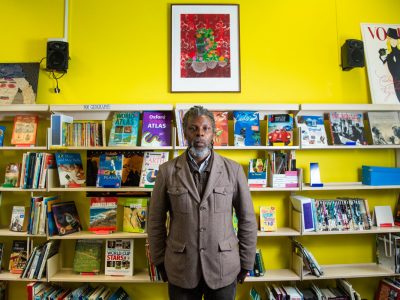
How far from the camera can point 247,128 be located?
8.50ft

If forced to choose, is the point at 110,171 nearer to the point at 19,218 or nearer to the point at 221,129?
the point at 19,218

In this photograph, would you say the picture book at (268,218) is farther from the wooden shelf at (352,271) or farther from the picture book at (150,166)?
the picture book at (150,166)

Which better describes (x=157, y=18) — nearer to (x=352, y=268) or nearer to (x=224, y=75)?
(x=224, y=75)

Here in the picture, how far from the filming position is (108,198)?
2527mm

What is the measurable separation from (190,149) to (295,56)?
5.67 ft

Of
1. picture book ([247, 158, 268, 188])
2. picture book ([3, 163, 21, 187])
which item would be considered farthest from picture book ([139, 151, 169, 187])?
picture book ([3, 163, 21, 187])

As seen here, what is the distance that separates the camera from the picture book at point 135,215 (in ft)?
8.19

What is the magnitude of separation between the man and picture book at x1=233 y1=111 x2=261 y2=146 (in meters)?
0.85

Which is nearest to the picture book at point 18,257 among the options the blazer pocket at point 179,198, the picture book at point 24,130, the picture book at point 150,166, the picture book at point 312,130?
the picture book at point 24,130

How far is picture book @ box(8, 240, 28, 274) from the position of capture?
8.23 ft

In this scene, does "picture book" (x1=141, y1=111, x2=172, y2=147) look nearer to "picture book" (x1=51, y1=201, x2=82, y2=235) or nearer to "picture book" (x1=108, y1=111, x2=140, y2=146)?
"picture book" (x1=108, y1=111, x2=140, y2=146)

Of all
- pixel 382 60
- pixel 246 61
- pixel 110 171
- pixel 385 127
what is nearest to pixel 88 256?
pixel 110 171

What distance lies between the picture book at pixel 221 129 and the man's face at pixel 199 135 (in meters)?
0.83

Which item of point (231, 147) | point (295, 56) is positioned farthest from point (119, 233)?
point (295, 56)
